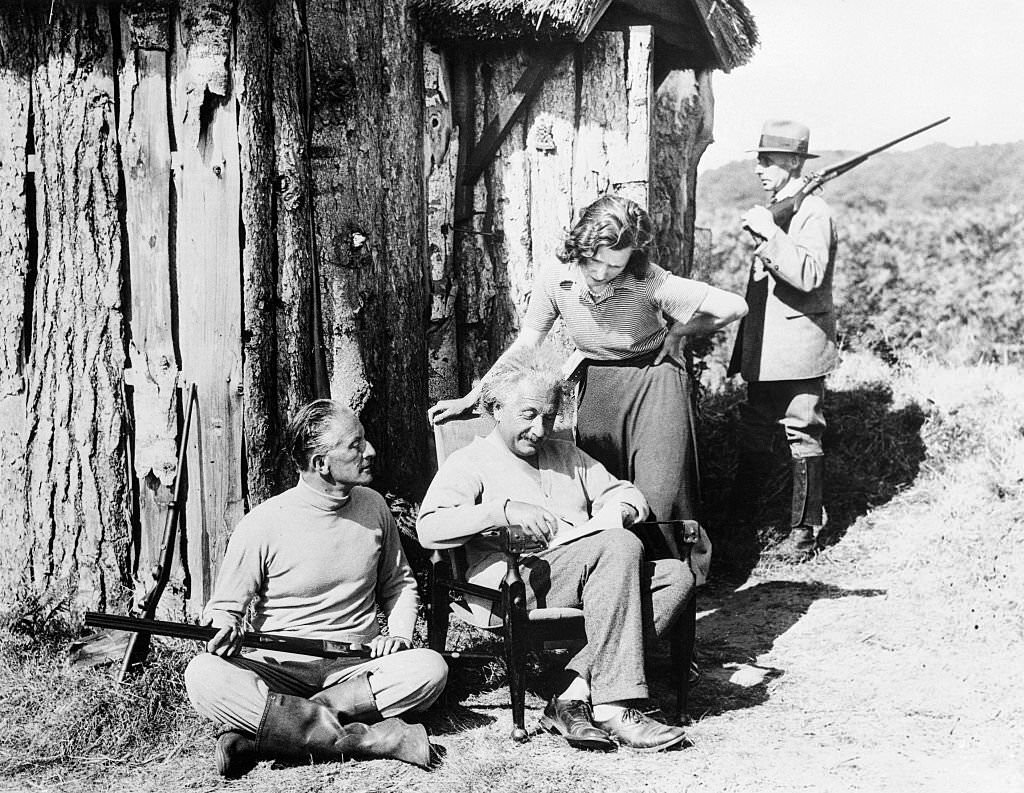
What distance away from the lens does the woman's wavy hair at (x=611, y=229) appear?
183 inches

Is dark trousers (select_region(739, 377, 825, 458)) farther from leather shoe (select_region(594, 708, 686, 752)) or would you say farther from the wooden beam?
leather shoe (select_region(594, 708, 686, 752))

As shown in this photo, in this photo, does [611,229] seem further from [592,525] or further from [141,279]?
[141,279]

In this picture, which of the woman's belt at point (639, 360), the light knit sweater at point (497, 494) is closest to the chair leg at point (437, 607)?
the light knit sweater at point (497, 494)

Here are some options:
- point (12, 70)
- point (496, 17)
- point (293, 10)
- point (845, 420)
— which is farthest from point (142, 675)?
point (845, 420)

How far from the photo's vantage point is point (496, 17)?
5512 mm

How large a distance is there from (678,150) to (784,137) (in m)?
0.77

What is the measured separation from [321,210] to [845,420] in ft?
13.8

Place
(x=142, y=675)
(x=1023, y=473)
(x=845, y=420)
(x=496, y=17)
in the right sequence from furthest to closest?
(x=845, y=420), (x=1023, y=473), (x=496, y=17), (x=142, y=675)

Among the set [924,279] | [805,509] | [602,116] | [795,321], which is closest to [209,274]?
[602,116]

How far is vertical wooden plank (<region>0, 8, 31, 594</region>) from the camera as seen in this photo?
455cm

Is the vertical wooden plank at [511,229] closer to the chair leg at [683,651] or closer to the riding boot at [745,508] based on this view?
the riding boot at [745,508]

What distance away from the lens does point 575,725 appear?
4020 millimetres

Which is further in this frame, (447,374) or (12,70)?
(447,374)

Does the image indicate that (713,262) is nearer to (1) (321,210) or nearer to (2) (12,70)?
(1) (321,210)
